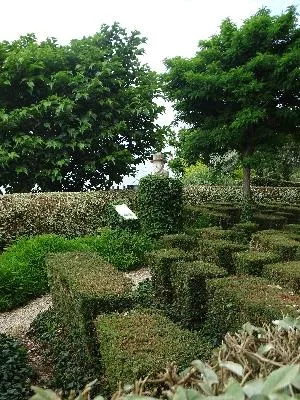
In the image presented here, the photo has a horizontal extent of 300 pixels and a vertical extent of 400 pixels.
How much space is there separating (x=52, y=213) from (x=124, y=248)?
13.8ft

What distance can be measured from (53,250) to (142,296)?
3.34 m

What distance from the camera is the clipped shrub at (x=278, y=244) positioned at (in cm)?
785

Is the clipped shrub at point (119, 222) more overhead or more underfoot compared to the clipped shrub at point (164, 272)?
more overhead

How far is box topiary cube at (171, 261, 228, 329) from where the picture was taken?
6.14 metres

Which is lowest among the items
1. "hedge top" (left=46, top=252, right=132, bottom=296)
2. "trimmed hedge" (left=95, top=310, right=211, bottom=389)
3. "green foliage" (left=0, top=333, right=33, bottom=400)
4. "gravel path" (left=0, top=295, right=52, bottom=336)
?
"gravel path" (left=0, top=295, right=52, bottom=336)

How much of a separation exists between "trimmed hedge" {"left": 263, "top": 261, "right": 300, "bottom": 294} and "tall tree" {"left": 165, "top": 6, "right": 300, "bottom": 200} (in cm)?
838

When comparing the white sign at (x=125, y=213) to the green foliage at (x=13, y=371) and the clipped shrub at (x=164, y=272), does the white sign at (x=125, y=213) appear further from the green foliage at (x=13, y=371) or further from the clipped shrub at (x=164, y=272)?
the green foliage at (x=13, y=371)

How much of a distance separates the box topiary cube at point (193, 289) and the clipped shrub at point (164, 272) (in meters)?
0.59

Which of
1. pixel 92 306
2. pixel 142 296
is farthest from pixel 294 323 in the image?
pixel 142 296

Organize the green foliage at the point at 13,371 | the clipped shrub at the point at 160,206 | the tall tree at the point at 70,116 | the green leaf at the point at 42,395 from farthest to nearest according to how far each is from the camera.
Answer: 1. the tall tree at the point at 70,116
2. the clipped shrub at the point at 160,206
3. the green foliage at the point at 13,371
4. the green leaf at the point at 42,395

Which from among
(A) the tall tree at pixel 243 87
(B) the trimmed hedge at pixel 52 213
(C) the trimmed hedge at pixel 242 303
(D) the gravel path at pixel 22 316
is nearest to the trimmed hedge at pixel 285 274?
(C) the trimmed hedge at pixel 242 303

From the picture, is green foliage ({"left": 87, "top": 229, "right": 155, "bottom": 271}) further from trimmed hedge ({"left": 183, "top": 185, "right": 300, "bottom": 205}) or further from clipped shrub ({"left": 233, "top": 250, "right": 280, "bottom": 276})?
trimmed hedge ({"left": 183, "top": 185, "right": 300, "bottom": 205})

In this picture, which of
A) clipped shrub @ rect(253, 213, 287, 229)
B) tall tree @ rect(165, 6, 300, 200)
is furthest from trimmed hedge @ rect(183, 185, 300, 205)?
clipped shrub @ rect(253, 213, 287, 229)

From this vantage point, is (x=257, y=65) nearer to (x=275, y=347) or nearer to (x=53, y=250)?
(x=53, y=250)
